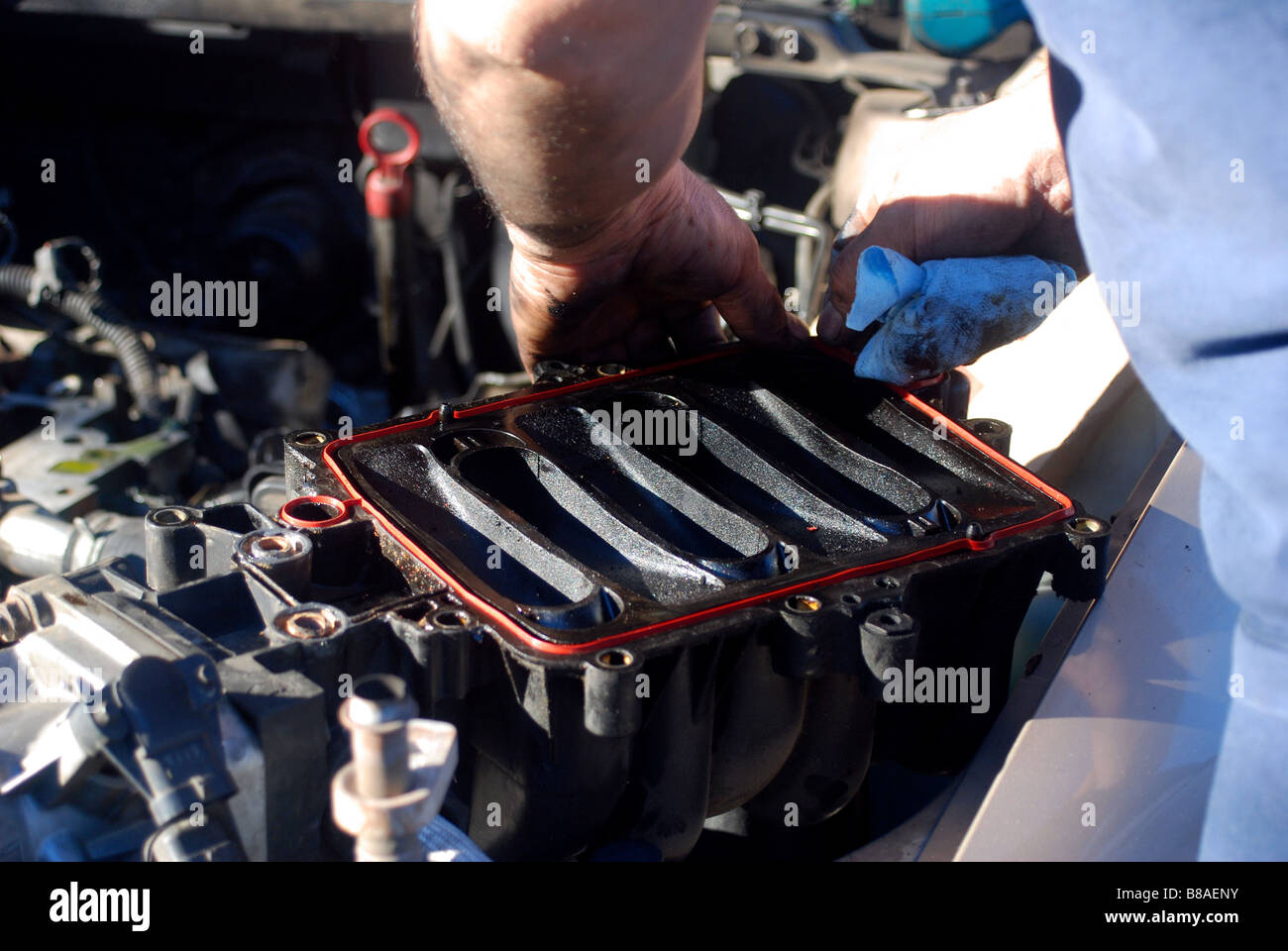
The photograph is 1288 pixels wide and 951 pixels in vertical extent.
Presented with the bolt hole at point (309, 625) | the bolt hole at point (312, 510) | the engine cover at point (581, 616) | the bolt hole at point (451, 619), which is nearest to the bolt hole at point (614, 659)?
the engine cover at point (581, 616)

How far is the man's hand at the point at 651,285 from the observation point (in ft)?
5.37

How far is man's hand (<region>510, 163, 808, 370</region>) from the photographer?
1638mm

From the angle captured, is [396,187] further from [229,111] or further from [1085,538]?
[1085,538]

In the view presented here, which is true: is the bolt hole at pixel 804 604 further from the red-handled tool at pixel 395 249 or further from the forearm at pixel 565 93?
the red-handled tool at pixel 395 249

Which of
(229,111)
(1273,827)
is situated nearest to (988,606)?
(1273,827)

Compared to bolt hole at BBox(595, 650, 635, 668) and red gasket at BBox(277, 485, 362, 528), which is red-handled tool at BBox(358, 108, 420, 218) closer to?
red gasket at BBox(277, 485, 362, 528)

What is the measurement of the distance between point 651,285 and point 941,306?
0.44 meters

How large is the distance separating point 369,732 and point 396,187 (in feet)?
8.11

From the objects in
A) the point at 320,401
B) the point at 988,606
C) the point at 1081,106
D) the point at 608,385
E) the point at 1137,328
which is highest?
the point at 1081,106

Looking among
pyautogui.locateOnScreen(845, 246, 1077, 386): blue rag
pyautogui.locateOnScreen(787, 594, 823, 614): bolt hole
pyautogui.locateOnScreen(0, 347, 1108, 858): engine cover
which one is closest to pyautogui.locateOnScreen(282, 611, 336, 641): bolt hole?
pyautogui.locateOnScreen(0, 347, 1108, 858): engine cover

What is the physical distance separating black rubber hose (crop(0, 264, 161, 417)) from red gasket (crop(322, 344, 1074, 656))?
155 cm

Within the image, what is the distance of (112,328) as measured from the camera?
108 inches

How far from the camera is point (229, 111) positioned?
332 cm

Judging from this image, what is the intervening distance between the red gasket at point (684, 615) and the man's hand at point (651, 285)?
90 millimetres
